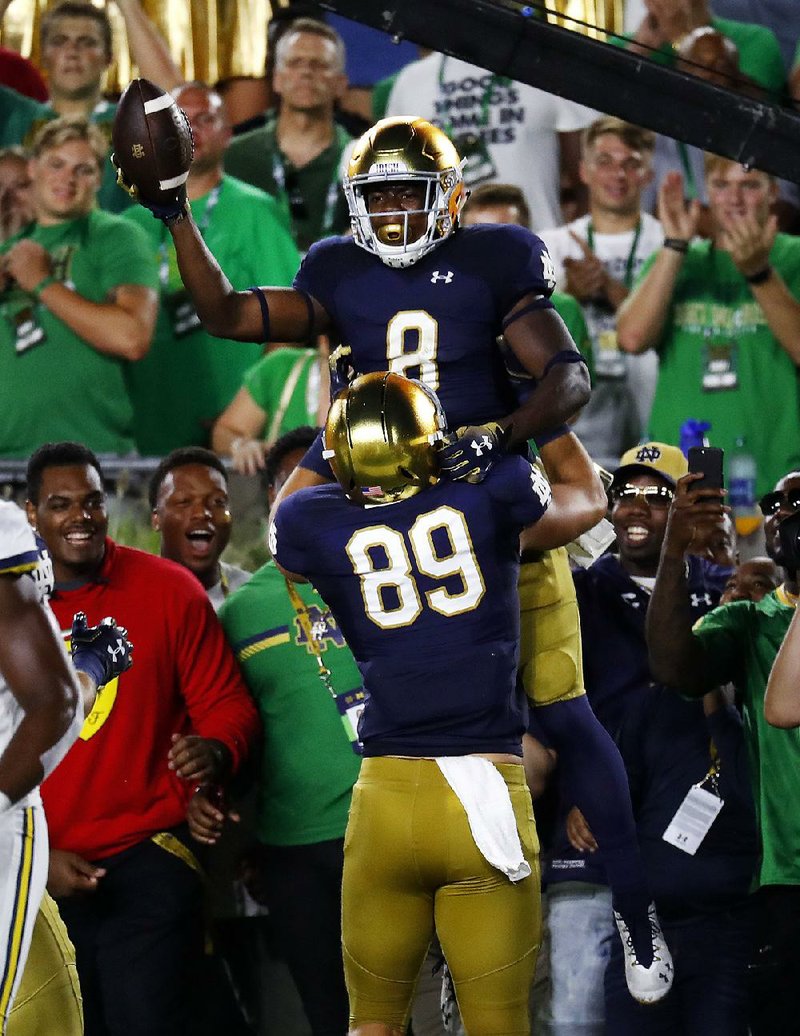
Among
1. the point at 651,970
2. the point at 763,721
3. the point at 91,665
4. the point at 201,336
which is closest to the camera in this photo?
the point at 91,665

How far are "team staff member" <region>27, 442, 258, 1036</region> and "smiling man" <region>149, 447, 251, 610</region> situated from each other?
0.59 m

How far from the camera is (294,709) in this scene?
5.19 meters

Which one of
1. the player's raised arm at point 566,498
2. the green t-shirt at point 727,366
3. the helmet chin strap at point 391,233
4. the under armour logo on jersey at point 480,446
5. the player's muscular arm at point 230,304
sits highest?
the helmet chin strap at point 391,233

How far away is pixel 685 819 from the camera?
4828mm

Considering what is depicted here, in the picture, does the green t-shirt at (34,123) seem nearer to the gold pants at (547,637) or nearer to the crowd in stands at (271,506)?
the crowd in stands at (271,506)

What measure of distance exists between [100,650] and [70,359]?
3.57 metres

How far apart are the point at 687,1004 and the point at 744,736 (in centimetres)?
79

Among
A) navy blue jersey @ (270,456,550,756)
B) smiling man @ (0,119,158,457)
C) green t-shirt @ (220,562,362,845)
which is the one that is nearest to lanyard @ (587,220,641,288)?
smiling man @ (0,119,158,457)

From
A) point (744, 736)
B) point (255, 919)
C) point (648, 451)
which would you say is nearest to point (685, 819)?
point (744, 736)

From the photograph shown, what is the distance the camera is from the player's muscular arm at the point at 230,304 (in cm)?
407

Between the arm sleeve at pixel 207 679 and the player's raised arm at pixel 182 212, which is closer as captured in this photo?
the player's raised arm at pixel 182 212

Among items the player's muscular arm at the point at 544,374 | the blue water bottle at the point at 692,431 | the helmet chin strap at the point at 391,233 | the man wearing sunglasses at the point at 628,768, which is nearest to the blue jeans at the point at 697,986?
the man wearing sunglasses at the point at 628,768

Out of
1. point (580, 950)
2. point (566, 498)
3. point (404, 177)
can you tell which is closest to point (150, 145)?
point (404, 177)

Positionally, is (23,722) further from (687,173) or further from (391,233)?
(687,173)
